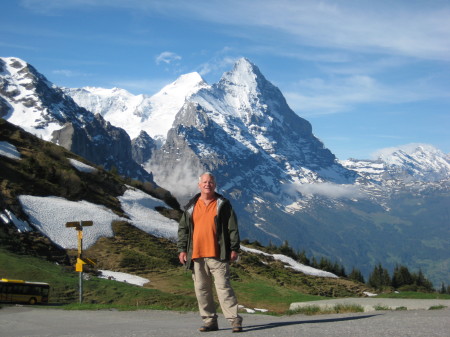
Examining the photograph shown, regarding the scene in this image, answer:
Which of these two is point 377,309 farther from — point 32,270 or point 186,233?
point 32,270

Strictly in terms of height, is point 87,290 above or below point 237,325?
above

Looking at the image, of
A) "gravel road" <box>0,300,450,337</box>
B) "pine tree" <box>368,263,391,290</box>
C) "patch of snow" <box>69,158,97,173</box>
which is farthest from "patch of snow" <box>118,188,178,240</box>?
"pine tree" <box>368,263,391,290</box>

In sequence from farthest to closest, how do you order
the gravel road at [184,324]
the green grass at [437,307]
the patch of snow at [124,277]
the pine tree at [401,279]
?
1. the pine tree at [401,279]
2. the patch of snow at [124,277]
3. the green grass at [437,307]
4. the gravel road at [184,324]

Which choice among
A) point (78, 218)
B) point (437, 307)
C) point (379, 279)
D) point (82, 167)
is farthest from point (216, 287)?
point (379, 279)

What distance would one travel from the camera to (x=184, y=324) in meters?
14.8

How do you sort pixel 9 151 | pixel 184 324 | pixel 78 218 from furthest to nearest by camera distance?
pixel 9 151, pixel 78 218, pixel 184 324

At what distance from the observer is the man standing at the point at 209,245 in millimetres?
12562

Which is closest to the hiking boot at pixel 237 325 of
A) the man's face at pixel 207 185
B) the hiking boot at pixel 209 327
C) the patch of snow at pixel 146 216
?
the hiking boot at pixel 209 327

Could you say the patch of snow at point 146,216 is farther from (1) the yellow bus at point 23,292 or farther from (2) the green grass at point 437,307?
(2) the green grass at point 437,307

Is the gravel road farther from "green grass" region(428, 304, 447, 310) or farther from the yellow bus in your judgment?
the yellow bus

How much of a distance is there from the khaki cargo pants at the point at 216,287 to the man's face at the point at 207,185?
1.61 m

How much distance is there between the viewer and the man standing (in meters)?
12.6

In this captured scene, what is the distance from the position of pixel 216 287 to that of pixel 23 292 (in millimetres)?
18433

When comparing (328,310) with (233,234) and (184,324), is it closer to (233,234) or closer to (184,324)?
(184,324)
